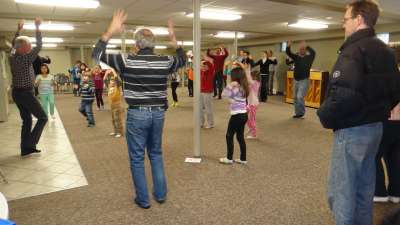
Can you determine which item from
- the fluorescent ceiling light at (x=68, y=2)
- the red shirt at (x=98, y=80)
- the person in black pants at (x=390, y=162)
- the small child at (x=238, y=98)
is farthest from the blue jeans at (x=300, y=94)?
the red shirt at (x=98, y=80)

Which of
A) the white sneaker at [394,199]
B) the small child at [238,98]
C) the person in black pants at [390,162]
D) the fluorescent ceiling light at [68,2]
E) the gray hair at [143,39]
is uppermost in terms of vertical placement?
the fluorescent ceiling light at [68,2]

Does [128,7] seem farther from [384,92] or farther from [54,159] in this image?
[384,92]

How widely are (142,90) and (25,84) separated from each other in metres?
2.37

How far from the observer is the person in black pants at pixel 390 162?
2.57 m

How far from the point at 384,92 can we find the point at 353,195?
2.10ft

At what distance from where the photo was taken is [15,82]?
4008 millimetres

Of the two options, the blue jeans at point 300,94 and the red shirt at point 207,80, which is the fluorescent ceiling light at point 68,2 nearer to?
the red shirt at point 207,80

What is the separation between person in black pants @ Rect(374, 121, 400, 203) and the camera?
257 centimetres

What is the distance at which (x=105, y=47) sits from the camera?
2.39 metres

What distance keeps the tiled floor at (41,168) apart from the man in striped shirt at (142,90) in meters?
1.06

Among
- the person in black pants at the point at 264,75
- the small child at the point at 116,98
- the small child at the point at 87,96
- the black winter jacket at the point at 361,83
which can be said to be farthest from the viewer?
the person in black pants at the point at 264,75

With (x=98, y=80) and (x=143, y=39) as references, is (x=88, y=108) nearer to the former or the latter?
(x=98, y=80)

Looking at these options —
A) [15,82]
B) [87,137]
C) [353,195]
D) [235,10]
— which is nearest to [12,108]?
[87,137]

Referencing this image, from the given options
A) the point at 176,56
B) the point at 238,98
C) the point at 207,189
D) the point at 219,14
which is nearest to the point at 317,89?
the point at 219,14
